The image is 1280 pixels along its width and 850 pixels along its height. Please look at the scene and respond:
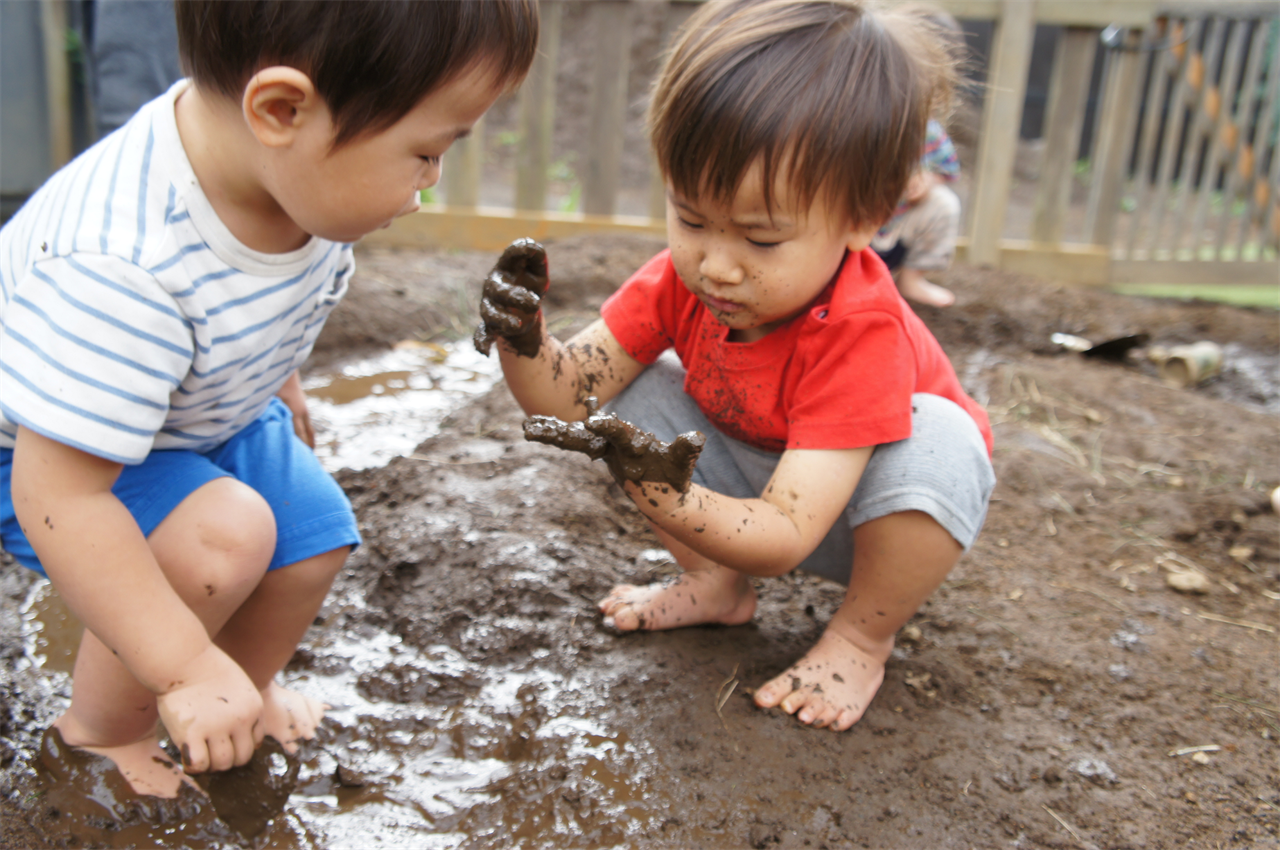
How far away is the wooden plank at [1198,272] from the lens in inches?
216

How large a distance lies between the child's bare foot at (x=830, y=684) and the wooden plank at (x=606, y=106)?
3908 mm

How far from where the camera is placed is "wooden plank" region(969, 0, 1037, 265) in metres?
4.92

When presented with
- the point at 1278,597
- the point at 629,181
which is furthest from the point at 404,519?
the point at 629,181

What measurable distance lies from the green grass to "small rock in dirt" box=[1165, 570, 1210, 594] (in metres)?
3.67

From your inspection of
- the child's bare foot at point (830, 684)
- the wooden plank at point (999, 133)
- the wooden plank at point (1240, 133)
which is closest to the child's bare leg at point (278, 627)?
the child's bare foot at point (830, 684)

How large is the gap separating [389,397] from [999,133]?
3.74 meters

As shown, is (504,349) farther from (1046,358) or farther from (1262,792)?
(1046,358)

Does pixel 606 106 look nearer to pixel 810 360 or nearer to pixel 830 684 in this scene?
pixel 810 360

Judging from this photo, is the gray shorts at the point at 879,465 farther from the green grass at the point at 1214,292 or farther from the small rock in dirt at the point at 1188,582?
the green grass at the point at 1214,292

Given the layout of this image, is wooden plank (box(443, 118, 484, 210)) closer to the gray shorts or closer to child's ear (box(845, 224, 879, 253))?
the gray shorts

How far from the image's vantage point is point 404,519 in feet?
7.00

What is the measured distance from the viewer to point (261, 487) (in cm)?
153

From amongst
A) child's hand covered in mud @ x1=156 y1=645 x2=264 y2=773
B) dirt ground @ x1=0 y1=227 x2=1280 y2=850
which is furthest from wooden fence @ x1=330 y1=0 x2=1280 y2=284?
child's hand covered in mud @ x1=156 y1=645 x2=264 y2=773

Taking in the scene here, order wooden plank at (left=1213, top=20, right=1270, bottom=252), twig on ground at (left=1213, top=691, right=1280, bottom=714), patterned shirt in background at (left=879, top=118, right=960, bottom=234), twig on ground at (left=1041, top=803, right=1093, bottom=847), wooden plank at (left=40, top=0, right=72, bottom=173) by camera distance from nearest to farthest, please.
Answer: twig on ground at (left=1041, top=803, right=1093, bottom=847), twig on ground at (left=1213, top=691, right=1280, bottom=714), patterned shirt in background at (left=879, top=118, right=960, bottom=234), wooden plank at (left=40, top=0, right=72, bottom=173), wooden plank at (left=1213, top=20, right=1270, bottom=252)
